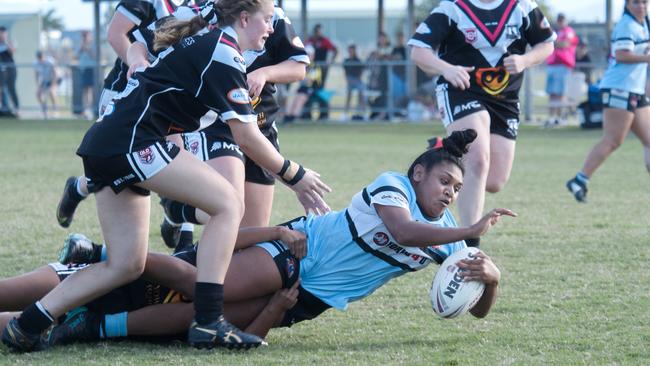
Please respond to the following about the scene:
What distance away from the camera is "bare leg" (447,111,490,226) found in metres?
6.96

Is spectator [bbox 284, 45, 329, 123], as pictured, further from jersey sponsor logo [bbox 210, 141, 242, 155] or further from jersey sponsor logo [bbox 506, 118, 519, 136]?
jersey sponsor logo [bbox 210, 141, 242, 155]

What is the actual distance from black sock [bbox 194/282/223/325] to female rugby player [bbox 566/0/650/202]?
645 cm

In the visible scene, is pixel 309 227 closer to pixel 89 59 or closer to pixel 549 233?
pixel 549 233

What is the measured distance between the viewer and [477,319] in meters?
5.38

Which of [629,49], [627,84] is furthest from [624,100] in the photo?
[629,49]

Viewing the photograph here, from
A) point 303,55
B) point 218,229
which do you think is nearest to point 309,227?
point 218,229

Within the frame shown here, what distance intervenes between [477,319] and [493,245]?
2463mm

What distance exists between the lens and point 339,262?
4.98 meters

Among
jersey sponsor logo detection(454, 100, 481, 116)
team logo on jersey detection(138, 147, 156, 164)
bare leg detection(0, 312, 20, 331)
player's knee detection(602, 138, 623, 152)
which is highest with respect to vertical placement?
team logo on jersey detection(138, 147, 156, 164)

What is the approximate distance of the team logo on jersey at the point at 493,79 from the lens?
727 centimetres

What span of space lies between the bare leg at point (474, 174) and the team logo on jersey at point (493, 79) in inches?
11.3

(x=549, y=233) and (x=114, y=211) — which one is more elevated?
(x=114, y=211)

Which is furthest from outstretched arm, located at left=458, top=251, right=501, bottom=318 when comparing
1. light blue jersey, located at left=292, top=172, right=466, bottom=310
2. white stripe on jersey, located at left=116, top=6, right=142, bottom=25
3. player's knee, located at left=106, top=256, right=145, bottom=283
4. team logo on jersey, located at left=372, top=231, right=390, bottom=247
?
white stripe on jersey, located at left=116, top=6, right=142, bottom=25

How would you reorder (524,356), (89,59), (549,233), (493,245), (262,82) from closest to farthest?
(524,356) → (262,82) → (493,245) → (549,233) → (89,59)
